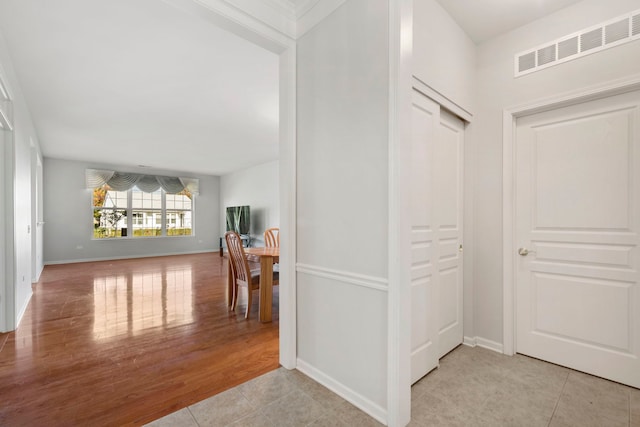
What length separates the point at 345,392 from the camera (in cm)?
187

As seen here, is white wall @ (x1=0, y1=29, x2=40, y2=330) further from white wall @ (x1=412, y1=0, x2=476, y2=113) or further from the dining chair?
white wall @ (x1=412, y1=0, x2=476, y2=113)

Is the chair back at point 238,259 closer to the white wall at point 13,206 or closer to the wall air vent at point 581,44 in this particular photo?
the white wall at point 13,206

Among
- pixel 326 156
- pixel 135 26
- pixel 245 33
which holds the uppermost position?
pixel 135 26

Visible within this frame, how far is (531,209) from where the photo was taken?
2426 mm

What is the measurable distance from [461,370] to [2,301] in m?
4.31

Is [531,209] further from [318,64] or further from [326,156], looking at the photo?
[318,64]

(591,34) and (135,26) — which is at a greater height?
(135,26)

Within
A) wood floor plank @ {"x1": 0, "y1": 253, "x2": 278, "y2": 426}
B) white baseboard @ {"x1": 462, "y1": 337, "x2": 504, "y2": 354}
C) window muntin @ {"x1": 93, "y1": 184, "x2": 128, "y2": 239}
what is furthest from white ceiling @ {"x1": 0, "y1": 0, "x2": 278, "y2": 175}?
white baseboard @ {"x1": 462, "y1": 337, "x2": 504, "y2": 354}

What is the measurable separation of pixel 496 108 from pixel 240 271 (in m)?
3.13

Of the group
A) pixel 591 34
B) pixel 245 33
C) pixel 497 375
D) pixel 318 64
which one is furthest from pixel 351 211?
pixel 591 34

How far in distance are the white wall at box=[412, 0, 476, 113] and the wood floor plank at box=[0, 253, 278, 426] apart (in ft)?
8.24

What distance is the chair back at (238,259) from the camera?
343 centimetres

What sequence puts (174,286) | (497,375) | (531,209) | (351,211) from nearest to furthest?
(351,211), (497,375), (531,209), (174,286)

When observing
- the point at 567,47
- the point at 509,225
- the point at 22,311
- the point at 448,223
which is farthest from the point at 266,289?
the point at 567,47
